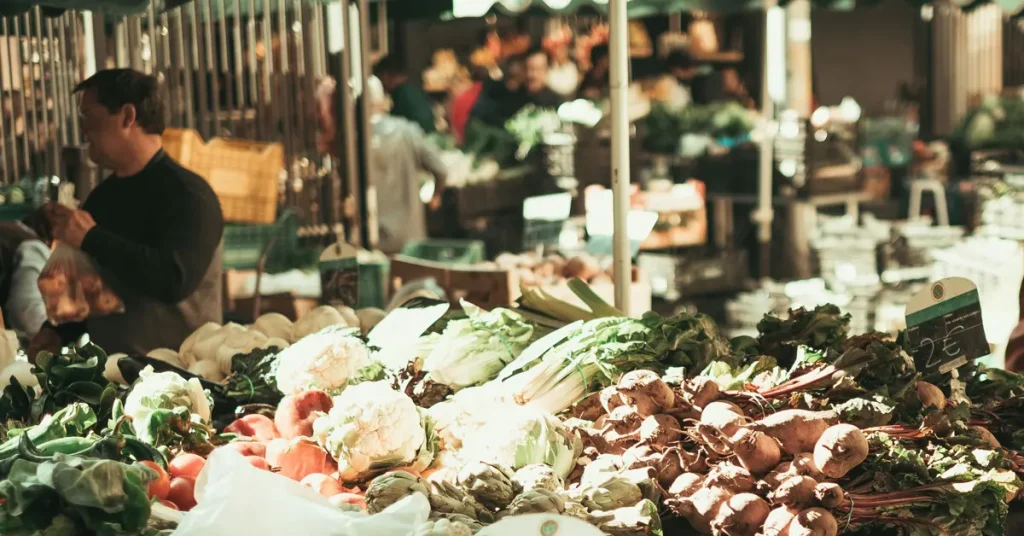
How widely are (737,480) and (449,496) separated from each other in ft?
1.92

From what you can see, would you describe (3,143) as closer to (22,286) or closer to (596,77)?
(22,286)

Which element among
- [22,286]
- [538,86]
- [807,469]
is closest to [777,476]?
[807,469]

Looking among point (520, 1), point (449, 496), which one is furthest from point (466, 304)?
point (520, 1)

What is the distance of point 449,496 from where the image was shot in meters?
2.35

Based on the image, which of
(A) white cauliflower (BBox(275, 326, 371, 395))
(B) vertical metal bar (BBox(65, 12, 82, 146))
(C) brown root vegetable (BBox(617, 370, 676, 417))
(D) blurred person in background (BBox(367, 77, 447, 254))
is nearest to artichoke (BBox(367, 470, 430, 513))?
(C) brown root vegetable (BBox(617, 370, 676, 417))

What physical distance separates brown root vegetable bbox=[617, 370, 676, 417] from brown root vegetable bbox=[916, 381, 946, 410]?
0.57 m

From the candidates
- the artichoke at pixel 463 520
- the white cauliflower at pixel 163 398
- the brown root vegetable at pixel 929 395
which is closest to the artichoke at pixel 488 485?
the artichoke at pixel 463 520

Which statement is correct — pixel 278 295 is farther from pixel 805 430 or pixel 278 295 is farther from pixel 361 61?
pixel 805 430

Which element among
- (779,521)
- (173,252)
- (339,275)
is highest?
(173,252)

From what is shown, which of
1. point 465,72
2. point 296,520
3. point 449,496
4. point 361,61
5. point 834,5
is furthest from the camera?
point 465,72

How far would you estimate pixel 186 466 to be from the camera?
262cm

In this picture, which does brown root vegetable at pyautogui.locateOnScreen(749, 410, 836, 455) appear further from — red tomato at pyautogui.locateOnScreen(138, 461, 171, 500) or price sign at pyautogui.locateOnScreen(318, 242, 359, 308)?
price sign at pyautogui.locateOnScreen(318, 242, 359, 308)

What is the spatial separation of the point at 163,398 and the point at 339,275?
1.25 m

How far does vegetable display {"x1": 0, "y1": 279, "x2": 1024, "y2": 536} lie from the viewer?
7.66 ft
